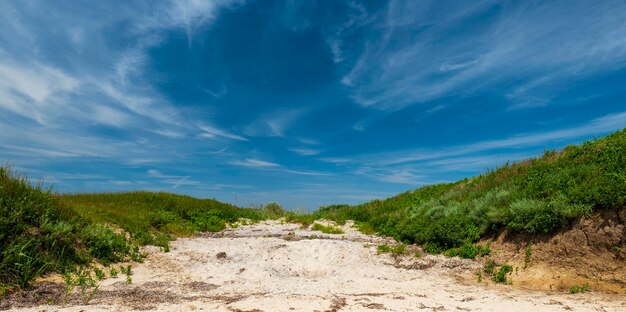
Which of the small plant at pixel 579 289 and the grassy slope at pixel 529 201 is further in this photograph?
the grassy slope at pixel 529 201

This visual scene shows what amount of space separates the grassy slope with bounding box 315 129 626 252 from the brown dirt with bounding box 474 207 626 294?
364 millimetres

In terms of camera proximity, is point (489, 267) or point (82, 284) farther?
point (489, 267)

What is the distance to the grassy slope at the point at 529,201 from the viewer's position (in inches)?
433

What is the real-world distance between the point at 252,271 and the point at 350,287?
10.3 feet

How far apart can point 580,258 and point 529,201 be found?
7.98ft

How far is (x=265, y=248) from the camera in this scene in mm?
13562

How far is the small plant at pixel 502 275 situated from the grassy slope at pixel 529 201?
4.80ft

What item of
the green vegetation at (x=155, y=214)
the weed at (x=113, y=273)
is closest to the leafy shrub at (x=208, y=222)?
the green vegetation at (x=155, y=214)

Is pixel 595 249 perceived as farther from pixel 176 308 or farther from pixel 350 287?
pixel 176 308

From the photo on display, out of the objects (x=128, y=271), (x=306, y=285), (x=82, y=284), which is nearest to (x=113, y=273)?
(x=128, y=271)

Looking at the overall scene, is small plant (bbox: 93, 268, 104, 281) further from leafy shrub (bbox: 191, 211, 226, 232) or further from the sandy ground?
leafy shrub (bbox: 191, 211, 226, 232)

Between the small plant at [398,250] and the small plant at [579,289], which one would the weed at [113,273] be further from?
the small plant at [579,289]

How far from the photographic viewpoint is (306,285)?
9359 millimetres

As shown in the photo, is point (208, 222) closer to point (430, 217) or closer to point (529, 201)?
point (430, 217)
